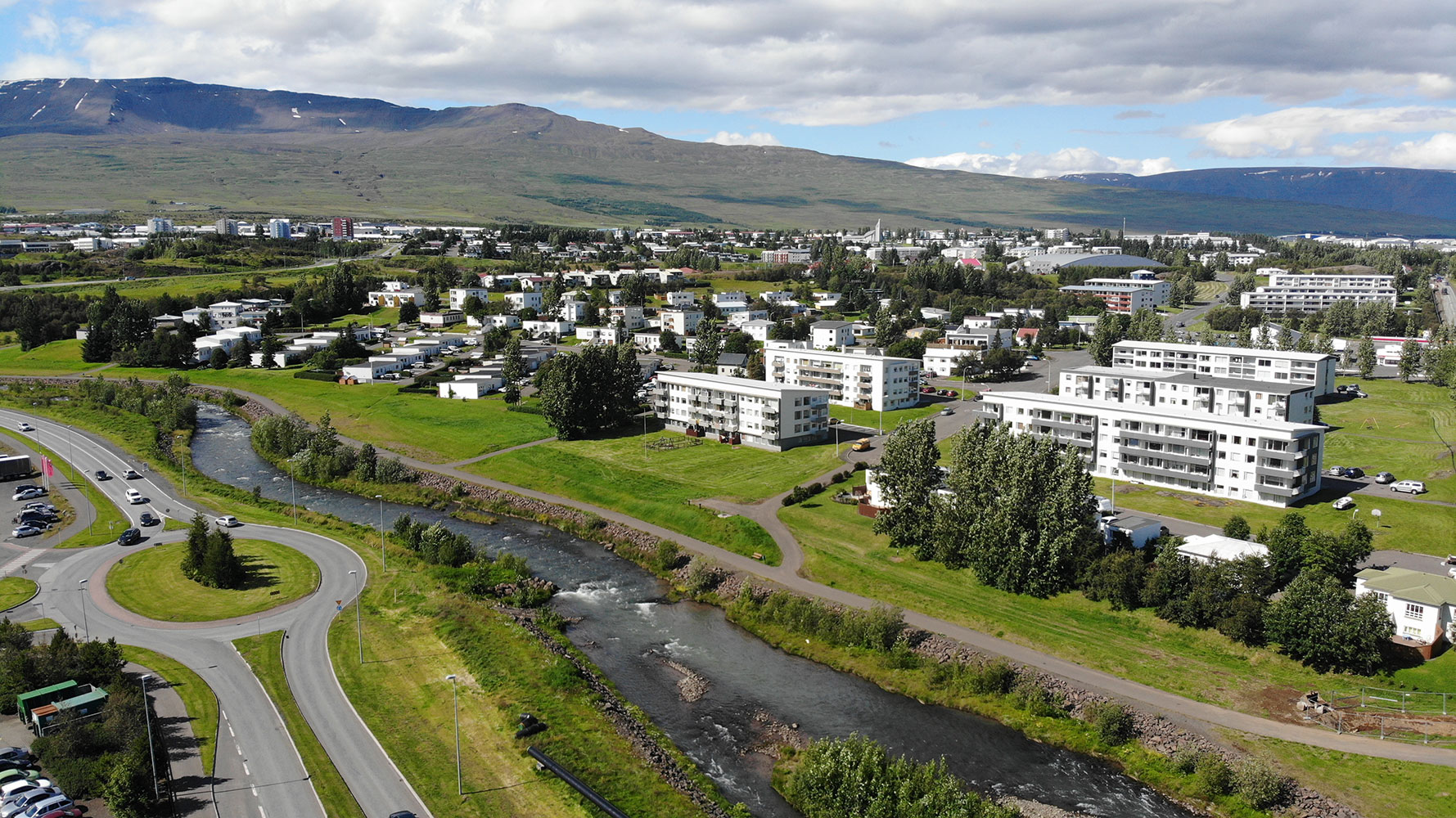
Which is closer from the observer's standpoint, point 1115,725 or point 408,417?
point 1115,725

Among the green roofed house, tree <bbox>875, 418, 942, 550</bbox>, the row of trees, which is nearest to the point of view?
the green roofed house

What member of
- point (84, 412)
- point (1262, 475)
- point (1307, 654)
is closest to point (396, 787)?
point (1307, 654)

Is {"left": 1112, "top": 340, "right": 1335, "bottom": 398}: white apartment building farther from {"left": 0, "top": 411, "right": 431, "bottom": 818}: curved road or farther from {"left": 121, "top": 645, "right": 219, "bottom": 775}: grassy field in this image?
{"left": 121, "top": 645, "right": 219, "bottom": 775}: grassy field

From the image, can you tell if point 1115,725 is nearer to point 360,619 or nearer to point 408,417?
point 360,619

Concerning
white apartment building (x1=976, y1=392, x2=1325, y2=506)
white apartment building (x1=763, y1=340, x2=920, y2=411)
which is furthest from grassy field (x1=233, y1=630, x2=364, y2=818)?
white apartment building (x1=763, y1=340, x2=920, y2=411)

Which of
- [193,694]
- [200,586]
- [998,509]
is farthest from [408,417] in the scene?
[998,509]

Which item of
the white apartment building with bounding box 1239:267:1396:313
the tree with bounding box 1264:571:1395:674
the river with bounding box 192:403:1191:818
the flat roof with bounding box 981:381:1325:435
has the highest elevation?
the white apartment building with bounding box 1239:267:1396:313

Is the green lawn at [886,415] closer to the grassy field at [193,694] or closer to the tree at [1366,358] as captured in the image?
the tree at [1366,358]
